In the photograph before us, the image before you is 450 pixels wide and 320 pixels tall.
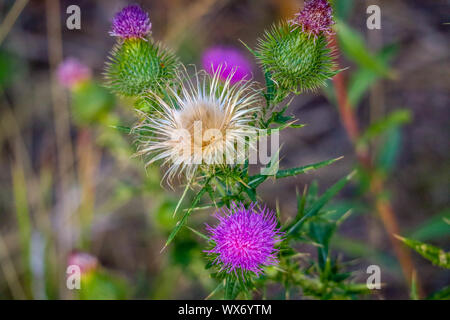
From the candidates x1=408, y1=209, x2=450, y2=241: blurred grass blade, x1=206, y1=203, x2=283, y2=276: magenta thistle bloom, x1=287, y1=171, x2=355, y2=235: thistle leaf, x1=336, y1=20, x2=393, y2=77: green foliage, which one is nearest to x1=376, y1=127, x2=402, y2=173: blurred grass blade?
x1=408, y1=209, x2=450, y2=241: blurred grass blade

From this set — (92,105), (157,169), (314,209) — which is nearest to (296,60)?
(314,209)

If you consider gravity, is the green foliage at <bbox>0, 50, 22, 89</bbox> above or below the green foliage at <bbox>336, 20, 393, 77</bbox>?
above

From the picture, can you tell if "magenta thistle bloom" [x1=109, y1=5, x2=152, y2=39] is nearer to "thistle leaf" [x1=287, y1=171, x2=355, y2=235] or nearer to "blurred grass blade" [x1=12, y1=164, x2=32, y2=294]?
"thistle leaf" [x1=287, y1=171, x2=355, y2=235]

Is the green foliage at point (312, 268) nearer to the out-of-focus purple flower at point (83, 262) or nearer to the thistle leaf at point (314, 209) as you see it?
the thistle leaf at point (314, 209)

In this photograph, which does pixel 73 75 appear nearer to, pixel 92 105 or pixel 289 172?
pixel 92 105

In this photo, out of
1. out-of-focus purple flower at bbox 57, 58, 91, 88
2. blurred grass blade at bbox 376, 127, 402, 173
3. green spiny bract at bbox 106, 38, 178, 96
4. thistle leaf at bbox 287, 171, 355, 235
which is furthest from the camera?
out-of-focus purple flower at bbox 57, 58, 91, 88

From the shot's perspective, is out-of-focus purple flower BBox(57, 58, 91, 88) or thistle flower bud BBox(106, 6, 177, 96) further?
out-of-focus purple flower BBox(57, 58, 91, 88)

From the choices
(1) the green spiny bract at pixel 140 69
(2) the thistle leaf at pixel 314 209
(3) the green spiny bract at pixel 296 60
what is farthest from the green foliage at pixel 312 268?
(1) the green spiny bract at pixel 140 69
